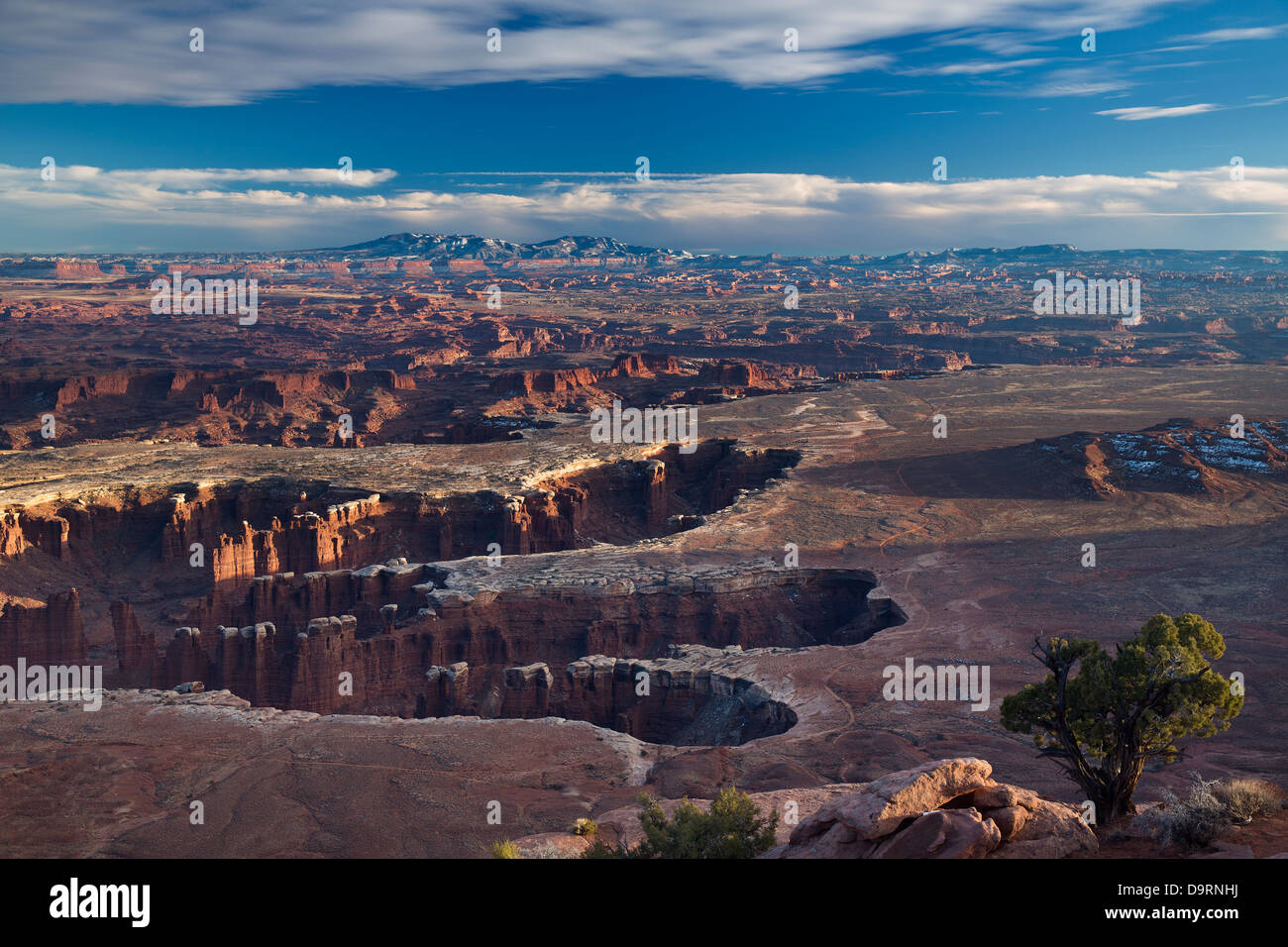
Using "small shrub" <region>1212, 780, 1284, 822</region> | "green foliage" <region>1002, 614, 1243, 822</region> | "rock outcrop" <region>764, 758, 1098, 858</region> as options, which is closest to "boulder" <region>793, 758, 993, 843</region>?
"rock outcrop" <region>764, 758, 1098, 858</region>

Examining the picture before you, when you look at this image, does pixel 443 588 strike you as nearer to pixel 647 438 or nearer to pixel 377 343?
pixel 647 438

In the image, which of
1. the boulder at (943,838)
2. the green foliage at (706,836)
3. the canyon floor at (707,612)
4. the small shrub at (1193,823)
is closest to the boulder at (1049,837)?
the boulder at (943,838)

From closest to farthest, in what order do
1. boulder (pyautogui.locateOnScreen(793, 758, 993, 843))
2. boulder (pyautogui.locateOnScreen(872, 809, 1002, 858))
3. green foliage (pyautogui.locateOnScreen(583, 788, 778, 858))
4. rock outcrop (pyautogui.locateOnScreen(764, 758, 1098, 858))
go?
boulder (pyautogui.locateOnScreen(872, 809, 1002, 858)) → rock outcrop (pyautogui.locateOnScreen(764, 758, 1098, 858)) → boulder (pyautogui.locateOnScreen(793, 758, 993, 843)) → green foliage (pyautogui.locateOnScreen(583, 788, 778, 858))

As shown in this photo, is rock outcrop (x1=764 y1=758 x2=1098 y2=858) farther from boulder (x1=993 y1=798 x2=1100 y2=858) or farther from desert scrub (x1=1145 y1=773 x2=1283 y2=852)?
desert scrub (x1=1145 y1=773 x2=1283 y2=852)

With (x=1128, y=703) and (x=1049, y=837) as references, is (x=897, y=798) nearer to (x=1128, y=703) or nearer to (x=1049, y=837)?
(x=1049, y=837)

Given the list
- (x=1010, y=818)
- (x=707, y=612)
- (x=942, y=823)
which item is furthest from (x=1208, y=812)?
(x=707, y=612)
